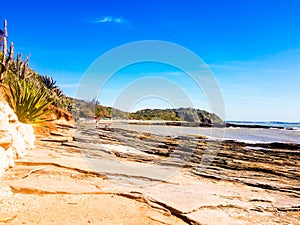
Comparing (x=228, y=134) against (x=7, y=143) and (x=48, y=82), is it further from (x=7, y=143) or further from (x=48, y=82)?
(x=7, y=143)

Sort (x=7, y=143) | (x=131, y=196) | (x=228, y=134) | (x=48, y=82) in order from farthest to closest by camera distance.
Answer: (x=228, y=134) < (x=48, y=82) < (x=7, y=143) < (x=131, y=196)

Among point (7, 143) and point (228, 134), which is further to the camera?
point (228, 134)

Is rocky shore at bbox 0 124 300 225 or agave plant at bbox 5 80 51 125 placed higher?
agave plant at bbox 5 80 51 125

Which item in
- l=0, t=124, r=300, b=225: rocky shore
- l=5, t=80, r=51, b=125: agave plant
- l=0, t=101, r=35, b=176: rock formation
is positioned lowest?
l=0, t=124, r=300, b=225: rocky shore

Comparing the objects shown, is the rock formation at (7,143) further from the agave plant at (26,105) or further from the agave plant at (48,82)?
the agave plant at (48,82)

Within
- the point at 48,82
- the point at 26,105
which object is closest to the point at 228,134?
the point at 48,82

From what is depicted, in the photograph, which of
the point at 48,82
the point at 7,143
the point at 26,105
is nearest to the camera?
the point at 7,143

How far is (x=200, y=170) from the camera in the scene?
9.10 meters

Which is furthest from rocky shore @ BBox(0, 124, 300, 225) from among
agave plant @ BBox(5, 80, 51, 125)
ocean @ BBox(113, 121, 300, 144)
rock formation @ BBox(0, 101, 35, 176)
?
ocean @ BBox(113, 121, 300, 144)

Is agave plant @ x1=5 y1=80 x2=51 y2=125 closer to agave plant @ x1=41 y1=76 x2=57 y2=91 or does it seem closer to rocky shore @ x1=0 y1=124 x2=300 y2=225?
rocky shore @ x1=0 y1=124 x2=300 y2=225

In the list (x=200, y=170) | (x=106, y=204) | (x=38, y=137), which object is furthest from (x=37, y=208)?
(x=38, y=137)

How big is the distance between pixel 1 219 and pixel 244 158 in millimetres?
10861

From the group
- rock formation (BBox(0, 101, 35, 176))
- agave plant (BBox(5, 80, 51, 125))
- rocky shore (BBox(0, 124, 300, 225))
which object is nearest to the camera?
rocky shore (BBox(0, 124, 300, 225))

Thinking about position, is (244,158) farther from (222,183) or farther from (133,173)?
(133,173)
